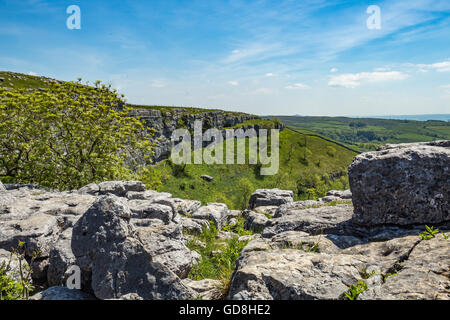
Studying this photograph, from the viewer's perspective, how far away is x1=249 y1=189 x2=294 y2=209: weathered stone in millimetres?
33656

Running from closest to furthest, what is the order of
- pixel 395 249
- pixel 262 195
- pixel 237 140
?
pixel 395 249 → pixel 262 195 → pixel 237 140

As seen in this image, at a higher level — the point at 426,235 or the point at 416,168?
the point at 416,168

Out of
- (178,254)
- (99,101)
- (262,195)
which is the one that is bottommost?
(262,195)

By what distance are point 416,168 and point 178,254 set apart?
29.4ft

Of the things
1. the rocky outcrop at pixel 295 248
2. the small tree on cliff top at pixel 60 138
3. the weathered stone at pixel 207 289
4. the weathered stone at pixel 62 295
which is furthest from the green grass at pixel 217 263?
the small tree on cliff top at pixel 60 138

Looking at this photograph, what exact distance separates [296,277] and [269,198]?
29110mm

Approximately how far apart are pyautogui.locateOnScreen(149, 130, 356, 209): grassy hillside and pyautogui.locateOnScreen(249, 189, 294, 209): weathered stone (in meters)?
35.2

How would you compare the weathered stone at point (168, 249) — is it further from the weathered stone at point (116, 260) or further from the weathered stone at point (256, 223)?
the weathered stone at point (256, 223)

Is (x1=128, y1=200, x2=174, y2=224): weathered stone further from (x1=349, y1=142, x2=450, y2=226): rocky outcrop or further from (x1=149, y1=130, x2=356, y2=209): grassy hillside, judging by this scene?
(x1=149, y1=130, x2=356, y2=209): grassy hillside

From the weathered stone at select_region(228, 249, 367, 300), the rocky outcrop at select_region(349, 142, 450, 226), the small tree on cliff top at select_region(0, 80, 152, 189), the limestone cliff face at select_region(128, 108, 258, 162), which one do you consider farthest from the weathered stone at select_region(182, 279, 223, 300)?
the limestone cliff face at select_region(128, 108, 258, 162)

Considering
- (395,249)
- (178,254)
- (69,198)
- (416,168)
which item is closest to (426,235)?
(395,249)

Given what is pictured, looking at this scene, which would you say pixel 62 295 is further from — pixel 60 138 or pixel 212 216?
pixel 60 138
